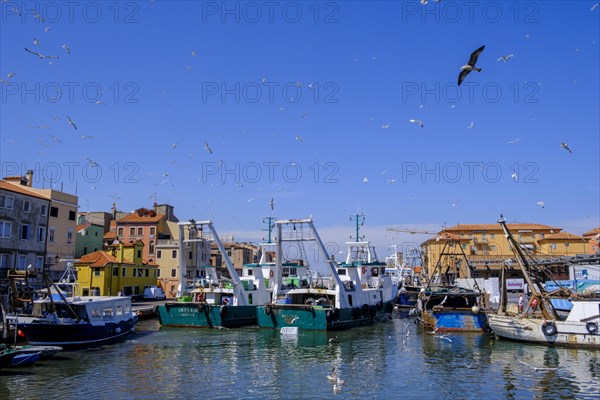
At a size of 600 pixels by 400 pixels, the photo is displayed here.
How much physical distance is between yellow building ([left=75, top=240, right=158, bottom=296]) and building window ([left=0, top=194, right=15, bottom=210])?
14024 millimetres

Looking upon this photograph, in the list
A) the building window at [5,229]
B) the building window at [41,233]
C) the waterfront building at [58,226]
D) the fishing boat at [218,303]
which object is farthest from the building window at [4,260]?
the fishing boat at [218,303]

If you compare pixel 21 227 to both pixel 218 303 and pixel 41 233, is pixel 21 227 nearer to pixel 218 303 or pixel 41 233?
pixel 41 233

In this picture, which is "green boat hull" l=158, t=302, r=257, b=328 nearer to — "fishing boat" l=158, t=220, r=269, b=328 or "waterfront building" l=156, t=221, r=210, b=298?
"fishing boat" l=158, t=220, r=269, b=328

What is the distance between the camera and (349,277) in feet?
131

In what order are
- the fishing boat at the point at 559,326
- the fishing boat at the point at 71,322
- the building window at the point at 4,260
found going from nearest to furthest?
1. the fishing boat at the point at 71,322
2. the fishing boat at the point at 559,326
3. the building window at the point at 4,260

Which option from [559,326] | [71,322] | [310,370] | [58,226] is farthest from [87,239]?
[559,326]

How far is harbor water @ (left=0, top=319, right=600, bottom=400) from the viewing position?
18.1 meters

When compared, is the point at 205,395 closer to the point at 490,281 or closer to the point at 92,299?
the point at 92,299

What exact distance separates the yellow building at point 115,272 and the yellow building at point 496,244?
150 ft

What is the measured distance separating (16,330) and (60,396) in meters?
9.25

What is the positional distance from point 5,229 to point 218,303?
52.5 ft

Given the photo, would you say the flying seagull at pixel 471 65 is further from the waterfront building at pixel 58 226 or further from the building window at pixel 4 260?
the waterfront building at pixel 58 226

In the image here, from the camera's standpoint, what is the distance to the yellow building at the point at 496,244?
86000 mm

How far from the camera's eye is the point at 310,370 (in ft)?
71.9
